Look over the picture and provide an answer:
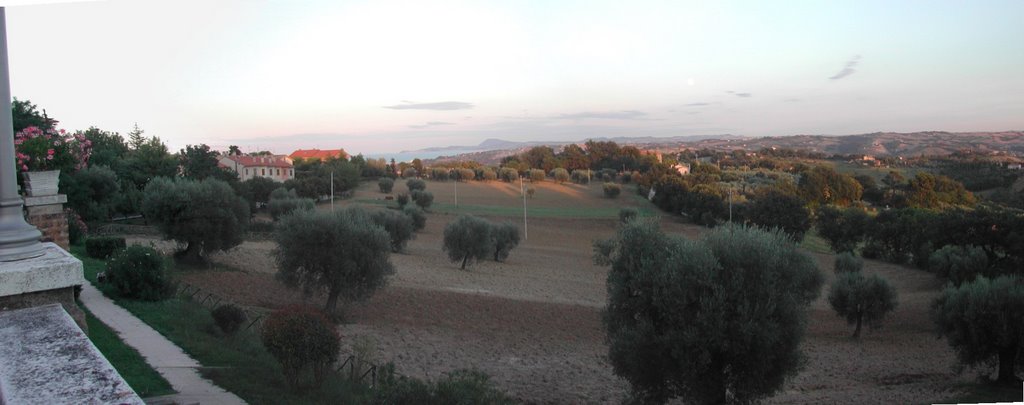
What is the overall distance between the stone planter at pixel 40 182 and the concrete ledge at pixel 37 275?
6168 millimetres

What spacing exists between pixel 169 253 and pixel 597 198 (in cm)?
4175

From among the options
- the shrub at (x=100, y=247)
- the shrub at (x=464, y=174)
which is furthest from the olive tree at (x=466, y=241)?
the shrub at (x=464, y=174)

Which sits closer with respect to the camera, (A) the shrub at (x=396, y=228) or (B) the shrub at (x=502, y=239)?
(A) the shrub at (x=396, y=228)

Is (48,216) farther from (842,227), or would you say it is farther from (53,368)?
(842,227)

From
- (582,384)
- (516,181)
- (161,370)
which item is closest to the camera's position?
(161,370)

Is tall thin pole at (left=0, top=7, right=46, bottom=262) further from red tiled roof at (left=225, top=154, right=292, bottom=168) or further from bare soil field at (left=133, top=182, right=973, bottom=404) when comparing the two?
red tiled roof at (left=225, top=154, right=292, bottom=168)

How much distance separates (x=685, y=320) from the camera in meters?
8.95

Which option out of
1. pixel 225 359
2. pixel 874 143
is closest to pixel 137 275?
pixel 225 359

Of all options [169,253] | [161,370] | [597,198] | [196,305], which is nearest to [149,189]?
[169,253]

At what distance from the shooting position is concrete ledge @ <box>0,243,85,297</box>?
2.86 meters

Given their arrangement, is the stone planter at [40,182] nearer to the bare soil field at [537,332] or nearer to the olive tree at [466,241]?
the bare soil field at [537,332]

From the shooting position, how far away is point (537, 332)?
634 inches

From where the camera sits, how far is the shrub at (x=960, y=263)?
23.5 metres

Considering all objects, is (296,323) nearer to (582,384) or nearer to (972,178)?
(582,384)
